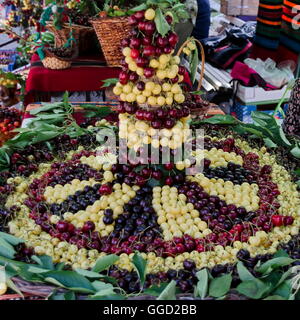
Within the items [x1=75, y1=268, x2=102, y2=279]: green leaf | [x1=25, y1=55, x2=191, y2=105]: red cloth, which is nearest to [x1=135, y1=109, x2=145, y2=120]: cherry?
[x1=75, y1=268, x2=102, y2=279]: green leaf

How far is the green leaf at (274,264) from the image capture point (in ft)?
3.54

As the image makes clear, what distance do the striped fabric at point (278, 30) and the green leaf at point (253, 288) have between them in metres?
2.63

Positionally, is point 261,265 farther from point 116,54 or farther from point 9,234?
point 116,54

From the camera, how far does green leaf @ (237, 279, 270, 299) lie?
100cm

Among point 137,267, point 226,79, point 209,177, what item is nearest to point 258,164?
point 209,177

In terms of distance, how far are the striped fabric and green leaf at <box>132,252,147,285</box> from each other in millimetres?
2669

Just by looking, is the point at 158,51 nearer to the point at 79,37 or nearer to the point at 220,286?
the point at 220,286

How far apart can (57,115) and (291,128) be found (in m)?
1.18

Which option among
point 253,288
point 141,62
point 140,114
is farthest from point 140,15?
point 253,288

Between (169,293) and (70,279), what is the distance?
0.28 metres

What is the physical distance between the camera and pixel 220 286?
1.03 m

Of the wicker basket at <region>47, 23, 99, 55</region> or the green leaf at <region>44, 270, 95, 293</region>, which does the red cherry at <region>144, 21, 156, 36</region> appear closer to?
the green leaf at <region>44, 270, 95, 293</region>

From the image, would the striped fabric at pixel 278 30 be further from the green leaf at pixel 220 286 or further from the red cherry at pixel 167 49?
the green leaf at pixel 220 286

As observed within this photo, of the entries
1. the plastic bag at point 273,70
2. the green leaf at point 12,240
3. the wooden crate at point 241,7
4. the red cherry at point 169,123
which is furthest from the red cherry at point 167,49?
the wooden crate at point 241,7
